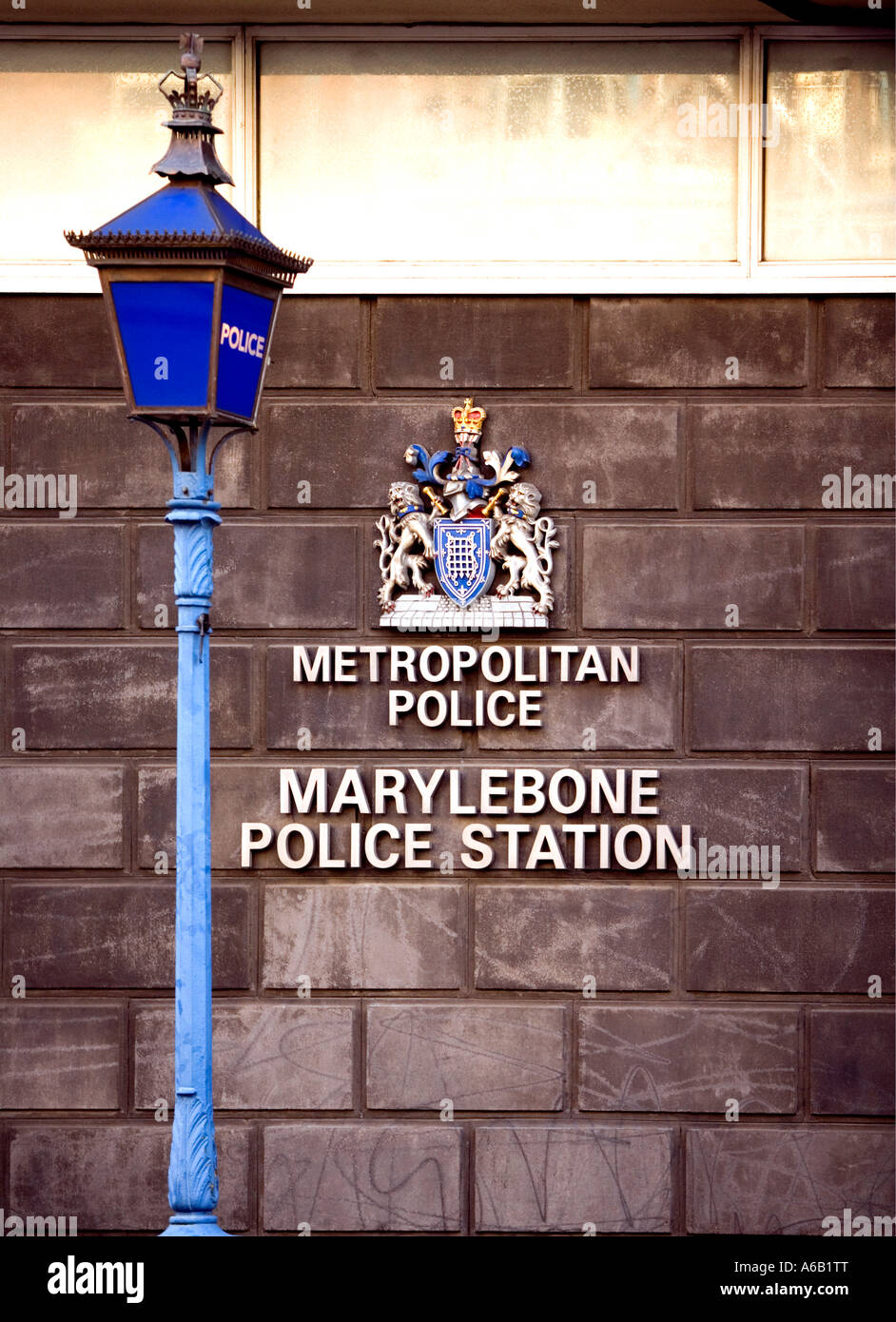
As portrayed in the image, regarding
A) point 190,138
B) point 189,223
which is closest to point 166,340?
point 189,223

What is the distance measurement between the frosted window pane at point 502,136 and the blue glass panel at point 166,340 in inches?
137

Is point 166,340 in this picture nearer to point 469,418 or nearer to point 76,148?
point 469,418

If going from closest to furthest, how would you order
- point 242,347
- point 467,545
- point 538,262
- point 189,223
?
point 189,223, point 242,347, point 467,545, point 538,262

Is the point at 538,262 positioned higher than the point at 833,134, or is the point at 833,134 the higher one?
the point at 833,134

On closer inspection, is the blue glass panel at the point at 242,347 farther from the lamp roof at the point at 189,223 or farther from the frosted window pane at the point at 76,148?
the frosted window pane at the point at 76,148

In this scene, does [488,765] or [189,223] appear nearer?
[189,223]

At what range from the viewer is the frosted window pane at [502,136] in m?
8.60

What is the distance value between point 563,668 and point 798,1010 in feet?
7.13

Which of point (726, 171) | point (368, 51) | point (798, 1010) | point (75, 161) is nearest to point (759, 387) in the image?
point (726, 171)

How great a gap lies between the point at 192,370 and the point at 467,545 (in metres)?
3.29

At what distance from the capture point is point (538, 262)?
8.54m
